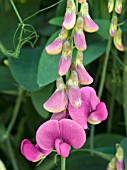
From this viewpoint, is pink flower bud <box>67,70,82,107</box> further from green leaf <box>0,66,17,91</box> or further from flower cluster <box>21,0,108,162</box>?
green leaf <box>0,66,17,91</box>

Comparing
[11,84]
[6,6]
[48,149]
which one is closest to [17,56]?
[11,84]

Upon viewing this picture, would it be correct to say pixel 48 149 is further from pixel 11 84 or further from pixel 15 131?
pixel 15 131

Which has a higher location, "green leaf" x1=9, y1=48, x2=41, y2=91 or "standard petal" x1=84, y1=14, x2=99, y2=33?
"standard petal" x1=84, y1=14, x2=99, y2=33

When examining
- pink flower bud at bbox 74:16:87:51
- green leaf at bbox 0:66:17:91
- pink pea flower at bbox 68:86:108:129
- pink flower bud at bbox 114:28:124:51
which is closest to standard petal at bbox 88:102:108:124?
pink pea flower at bbox 68:86:108:129

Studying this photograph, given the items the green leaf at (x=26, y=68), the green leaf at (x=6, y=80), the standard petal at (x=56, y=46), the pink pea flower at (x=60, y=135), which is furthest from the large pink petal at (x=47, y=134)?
the green leaf at (x=6, y=80)

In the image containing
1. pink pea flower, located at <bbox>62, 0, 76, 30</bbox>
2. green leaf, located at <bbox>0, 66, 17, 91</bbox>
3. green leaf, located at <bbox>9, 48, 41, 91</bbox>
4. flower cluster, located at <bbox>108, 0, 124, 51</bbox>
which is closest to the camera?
pink pea flower, located at <bbox>62, 0, 76, 30</bbox>

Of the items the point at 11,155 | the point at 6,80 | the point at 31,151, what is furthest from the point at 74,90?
the point at 11,155

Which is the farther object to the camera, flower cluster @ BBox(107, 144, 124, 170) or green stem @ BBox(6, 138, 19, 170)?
green stem @ BBox(6, 138, 19, 170)
